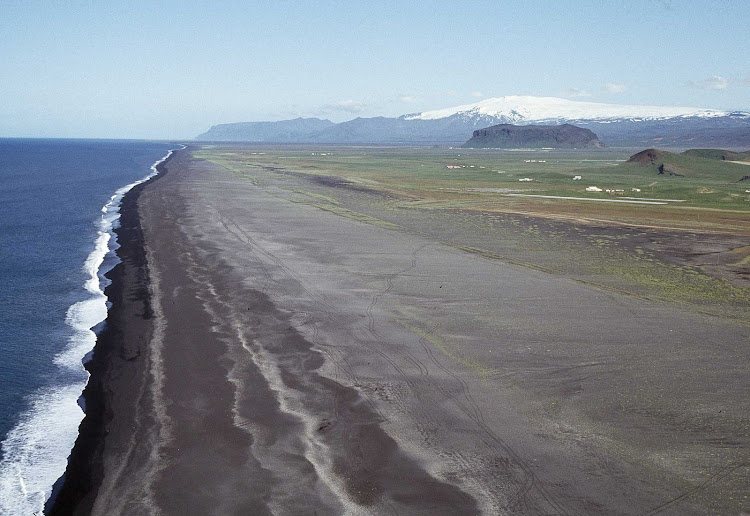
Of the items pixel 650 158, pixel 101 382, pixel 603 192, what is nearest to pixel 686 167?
pixel 650 158

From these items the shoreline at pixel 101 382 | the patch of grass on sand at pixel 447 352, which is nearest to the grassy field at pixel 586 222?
the patch of grass on sand at pixel 447 352

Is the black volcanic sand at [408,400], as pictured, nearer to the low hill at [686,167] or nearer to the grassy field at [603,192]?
the grassy field at [603,192]

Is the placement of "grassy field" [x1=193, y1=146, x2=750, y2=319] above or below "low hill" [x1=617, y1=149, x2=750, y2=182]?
below

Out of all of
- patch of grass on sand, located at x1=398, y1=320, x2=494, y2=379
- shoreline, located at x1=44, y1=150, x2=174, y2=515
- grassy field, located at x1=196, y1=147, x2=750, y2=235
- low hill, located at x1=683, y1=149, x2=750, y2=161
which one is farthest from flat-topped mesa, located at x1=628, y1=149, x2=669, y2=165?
patch of grass on sand, located at x1=398, y1=320, x2=494, y2=379

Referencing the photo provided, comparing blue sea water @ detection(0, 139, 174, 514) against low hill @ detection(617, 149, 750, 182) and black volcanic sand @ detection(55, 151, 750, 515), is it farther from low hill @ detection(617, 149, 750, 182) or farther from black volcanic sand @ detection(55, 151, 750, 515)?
low hill @ detection(617, 149, 750, 182)

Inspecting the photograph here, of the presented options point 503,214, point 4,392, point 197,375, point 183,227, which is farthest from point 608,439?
point 503,214

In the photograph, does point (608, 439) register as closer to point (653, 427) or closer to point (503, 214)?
point (653, 427)

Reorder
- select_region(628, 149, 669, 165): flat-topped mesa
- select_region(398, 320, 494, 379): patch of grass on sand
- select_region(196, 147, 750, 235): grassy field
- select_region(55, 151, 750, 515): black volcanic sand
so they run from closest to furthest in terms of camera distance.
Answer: select_region(55, 151, 750, 515): black volcanic sand
select_region(398, 320, 494, 379): patch of grass on sand
select_region(196, 147, 750, 235): grassy field
select_region(628, 149, 669, 165): flat-topped mesa
